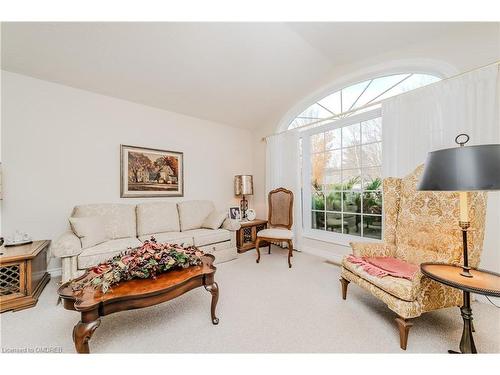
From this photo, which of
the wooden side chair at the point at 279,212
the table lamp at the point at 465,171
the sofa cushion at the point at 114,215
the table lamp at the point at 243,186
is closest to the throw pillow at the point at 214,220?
the wooden side chair at the point at 279,212

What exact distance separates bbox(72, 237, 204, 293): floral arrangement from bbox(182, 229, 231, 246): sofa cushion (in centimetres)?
116

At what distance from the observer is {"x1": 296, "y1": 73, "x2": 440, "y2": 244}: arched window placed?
9.41 feet

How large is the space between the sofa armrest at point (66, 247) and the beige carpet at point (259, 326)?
0.49 metres

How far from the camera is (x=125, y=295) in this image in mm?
1332

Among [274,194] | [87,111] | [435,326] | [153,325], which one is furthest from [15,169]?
[435,326]

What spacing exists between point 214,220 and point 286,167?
1.64m

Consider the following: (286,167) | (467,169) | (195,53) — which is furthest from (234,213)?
(467,169)

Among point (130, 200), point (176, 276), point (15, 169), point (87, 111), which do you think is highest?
point (87, 111)

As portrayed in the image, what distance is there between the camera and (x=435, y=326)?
5.40 ft

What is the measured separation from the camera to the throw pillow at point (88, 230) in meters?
2.29

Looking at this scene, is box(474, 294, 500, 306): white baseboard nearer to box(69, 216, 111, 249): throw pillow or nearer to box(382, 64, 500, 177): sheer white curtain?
box(382, 64, 500, 177): sheer white curtain

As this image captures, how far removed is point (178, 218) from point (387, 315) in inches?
116

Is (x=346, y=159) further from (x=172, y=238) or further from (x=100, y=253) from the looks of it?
(x=100, y=253)
